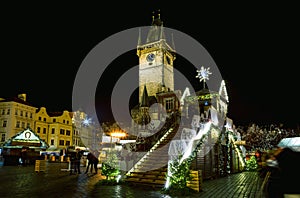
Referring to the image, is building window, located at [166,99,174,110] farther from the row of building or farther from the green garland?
the green garland

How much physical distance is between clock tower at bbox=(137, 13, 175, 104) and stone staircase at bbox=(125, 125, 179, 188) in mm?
35369

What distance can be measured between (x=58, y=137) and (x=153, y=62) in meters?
28.4

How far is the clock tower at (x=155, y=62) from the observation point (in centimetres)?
5244

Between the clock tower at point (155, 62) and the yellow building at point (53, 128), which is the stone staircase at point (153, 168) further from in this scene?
the yellow building at point (53, 128)

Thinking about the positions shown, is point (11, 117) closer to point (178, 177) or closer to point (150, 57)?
point (150, 57)

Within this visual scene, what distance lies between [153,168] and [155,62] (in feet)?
139

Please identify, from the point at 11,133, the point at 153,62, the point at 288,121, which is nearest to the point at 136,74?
the point at 153,62

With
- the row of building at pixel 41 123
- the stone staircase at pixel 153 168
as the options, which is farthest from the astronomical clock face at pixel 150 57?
the stone staircase at pixel 153 168

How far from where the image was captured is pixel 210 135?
16.5 m

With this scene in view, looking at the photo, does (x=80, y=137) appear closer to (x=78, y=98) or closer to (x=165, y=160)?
(x=78, y=98)

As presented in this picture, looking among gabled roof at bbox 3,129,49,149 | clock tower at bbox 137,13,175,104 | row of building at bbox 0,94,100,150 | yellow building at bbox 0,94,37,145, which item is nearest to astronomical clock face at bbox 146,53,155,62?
clock tower at bbox 137,13,175,104

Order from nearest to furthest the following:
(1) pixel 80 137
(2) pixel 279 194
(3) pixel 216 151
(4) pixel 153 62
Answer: (2) pixel 279 194, (3) pixel 216 151, (4) pixel 153 62, (1) pixel 80 137

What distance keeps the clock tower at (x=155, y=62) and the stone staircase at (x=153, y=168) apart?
3537 cm

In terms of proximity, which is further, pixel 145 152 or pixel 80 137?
pixel 80 137
